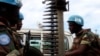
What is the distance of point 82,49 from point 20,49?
312 cm

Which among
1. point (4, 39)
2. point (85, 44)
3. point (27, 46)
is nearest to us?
point (4, 39)

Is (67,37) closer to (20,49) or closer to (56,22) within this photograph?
(56,22)

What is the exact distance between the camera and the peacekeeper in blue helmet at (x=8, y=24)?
2742 millimetres

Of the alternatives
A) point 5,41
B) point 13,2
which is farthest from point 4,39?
point 13,2

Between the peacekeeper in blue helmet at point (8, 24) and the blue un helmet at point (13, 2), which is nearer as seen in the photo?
the peacekeeper in blue helmet at point (8, 24)

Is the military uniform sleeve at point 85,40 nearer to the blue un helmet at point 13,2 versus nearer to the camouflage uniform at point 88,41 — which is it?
the camouflage uniform at point 88,41

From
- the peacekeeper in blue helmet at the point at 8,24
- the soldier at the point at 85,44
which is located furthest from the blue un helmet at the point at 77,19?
the peacekeeper in blue helmet at the point at 8,24

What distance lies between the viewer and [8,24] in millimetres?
2891

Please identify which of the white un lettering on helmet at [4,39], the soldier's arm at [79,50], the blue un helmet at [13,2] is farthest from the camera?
the soldier's arm at [79,50]

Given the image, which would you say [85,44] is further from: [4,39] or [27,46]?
[4,39]

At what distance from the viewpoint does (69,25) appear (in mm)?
Result: 6301

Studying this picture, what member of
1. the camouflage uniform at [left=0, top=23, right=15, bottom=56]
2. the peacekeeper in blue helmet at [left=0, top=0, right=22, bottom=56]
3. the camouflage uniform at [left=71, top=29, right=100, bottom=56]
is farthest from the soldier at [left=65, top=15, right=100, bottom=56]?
the camouflage uniform at [left=0, top=23, right=15, bottom=56]

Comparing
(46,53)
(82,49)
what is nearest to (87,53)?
(82,49)

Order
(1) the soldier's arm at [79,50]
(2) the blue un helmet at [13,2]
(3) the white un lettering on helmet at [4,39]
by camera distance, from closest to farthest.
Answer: (3) the white un lettering on helmet at [4,39] < (2) the blue un helmet at [13,2] < (1) the soldier's arm at [79,50]
